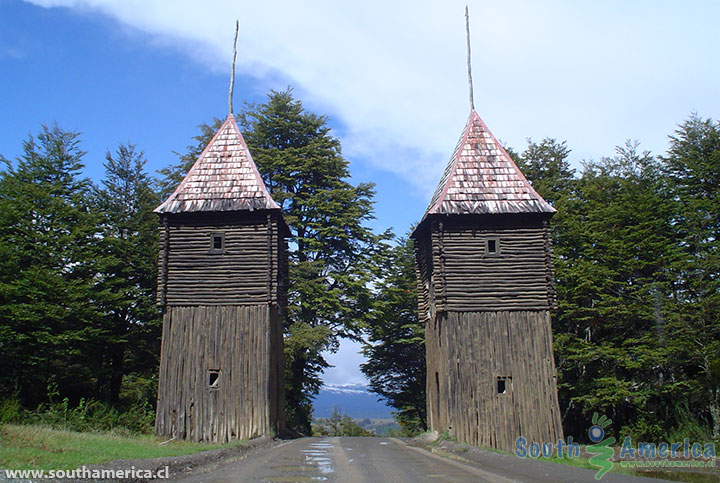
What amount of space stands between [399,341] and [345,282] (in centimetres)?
469

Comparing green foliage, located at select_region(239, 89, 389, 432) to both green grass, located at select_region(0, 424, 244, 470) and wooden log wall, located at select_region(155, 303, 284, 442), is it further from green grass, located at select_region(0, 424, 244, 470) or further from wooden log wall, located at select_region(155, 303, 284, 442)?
green grass, located at select_region(0, 424, 244, 470)

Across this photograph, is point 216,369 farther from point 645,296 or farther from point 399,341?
point 645,296

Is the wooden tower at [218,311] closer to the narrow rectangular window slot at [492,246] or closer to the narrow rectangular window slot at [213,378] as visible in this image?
the narrow rectangular window slot at [213,378]

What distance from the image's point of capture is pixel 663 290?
2678 centimetres

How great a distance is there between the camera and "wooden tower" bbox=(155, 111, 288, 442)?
20.6 m

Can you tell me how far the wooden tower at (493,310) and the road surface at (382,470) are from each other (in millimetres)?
5765

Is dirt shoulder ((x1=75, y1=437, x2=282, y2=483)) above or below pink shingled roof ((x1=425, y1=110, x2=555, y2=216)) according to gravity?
below

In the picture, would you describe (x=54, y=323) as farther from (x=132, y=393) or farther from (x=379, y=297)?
(x=379, y=297)

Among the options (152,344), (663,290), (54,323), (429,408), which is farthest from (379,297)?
(54,323)

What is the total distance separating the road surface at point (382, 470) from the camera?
9.92 m

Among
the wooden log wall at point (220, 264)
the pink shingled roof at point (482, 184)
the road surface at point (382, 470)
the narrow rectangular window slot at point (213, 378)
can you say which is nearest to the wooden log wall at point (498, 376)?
the pink shingled roof at point (482, 184)

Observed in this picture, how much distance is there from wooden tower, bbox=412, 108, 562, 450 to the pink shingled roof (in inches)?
1.7

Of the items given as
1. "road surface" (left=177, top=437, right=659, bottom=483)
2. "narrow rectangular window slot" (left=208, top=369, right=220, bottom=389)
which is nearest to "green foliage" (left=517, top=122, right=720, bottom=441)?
"road surface" (left=177, top=437, right=659, bottom=483)

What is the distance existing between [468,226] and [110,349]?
18.5 metres
